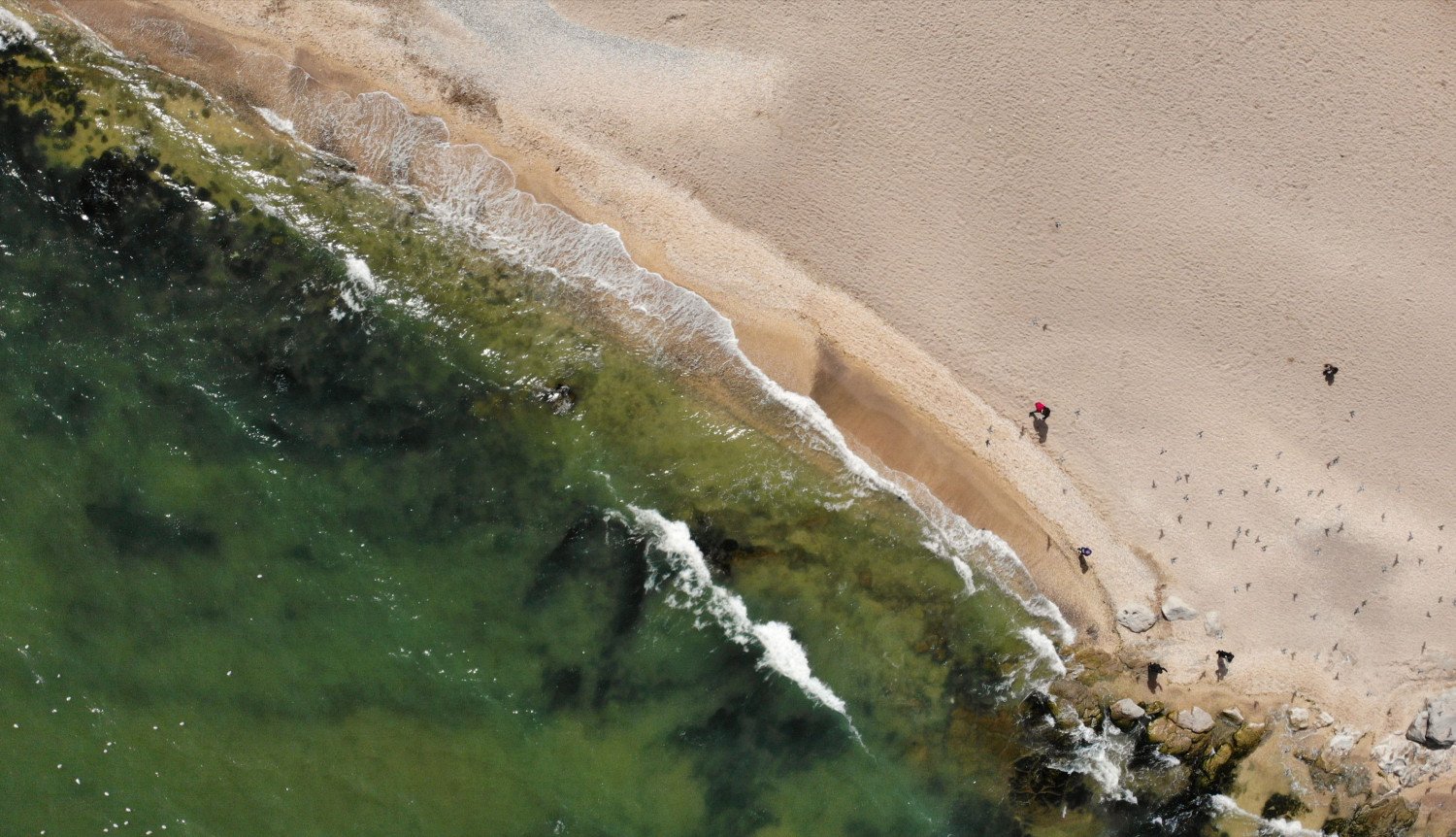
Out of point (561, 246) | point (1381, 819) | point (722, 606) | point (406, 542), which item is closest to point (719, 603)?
point (722, 606)

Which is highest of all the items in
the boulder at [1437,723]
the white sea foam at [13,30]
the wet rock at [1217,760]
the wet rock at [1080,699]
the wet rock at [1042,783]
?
the white sea foam at [13,30]

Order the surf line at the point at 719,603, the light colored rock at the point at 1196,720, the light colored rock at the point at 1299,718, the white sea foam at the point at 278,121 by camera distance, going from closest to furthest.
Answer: the white sea foam at the point at 278,121, the surf line at the point at 719,603, the light colored rock at the point at 1196,720, the light colored rock at the point at 1299,718

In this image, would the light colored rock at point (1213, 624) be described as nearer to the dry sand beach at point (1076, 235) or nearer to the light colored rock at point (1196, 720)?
the dry sand beach at point (1076, 235)

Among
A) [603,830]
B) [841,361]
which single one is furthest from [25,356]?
[841,361]

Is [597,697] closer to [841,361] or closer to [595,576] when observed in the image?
[595,576]

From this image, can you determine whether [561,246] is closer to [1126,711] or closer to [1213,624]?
[1126,711]

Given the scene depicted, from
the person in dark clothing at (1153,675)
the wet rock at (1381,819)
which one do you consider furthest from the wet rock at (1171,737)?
the wet rock at (1381,819)
